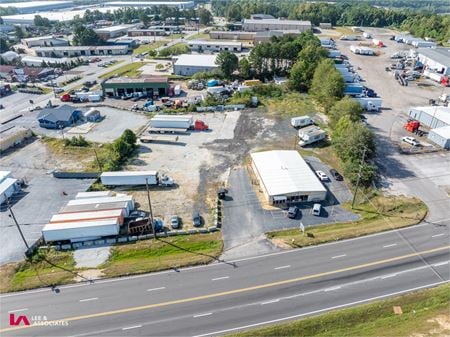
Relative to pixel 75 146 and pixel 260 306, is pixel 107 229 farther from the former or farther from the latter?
pixel 75 146

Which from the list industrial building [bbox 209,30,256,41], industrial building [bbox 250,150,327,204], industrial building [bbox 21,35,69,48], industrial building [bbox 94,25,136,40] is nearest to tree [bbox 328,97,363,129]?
industrial building [bbox 250,150,327,204]

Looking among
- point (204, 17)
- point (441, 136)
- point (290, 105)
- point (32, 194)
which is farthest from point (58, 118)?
point (204, 17)

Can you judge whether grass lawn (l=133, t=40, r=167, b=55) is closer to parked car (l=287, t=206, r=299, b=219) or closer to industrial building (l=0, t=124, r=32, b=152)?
industrial building (l=0, t=124, r=32, b=152)

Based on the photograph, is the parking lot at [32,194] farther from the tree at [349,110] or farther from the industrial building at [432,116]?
the industrial building at [432,116]

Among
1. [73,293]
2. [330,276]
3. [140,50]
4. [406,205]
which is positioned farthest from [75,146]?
[140,50]

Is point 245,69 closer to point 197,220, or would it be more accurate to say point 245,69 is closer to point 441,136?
point 441,136

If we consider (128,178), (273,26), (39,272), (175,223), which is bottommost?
(39,272)
